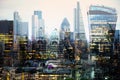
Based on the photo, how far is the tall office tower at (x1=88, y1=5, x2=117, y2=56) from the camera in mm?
4090

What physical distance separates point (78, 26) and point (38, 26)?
2.04ft

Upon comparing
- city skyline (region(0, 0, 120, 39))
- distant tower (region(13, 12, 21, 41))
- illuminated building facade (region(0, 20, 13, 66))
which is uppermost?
city skyline (region(0, 0, 120, 39))

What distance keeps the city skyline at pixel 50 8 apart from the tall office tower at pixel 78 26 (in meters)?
0.07

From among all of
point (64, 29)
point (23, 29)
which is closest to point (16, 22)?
point (23, 29)

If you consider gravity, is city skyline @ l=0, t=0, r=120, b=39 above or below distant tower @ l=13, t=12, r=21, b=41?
above

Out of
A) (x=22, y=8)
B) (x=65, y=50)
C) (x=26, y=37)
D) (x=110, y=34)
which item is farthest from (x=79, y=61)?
(x=22, y=8)

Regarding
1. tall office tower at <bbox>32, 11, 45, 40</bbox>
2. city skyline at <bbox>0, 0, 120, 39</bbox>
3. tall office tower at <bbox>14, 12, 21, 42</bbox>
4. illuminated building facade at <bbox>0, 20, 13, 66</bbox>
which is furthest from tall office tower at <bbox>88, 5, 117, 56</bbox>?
illuminated building facade at <bbox>0, 20, 13, 66</bbox>

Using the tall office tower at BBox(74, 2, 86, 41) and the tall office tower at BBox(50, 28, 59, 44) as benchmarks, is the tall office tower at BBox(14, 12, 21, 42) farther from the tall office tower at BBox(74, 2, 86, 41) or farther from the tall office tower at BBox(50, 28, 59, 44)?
the tall office tower at BBox(74, 2, 86, 41)

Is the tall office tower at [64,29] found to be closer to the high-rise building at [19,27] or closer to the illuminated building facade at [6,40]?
the high-rise building at [19,27]

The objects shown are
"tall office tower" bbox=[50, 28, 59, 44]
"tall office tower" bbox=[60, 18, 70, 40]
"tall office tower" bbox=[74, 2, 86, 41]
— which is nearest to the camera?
"tall office tower" bbox=[74, 2, 86, 41]

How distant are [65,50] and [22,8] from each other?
102 cm

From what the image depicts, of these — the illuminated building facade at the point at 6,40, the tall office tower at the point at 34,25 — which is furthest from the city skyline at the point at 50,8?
the illuminated building facade at the point at 6,40

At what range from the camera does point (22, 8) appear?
4039mm

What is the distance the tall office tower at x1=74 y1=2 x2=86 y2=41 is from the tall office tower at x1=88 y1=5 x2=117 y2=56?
143 mm
